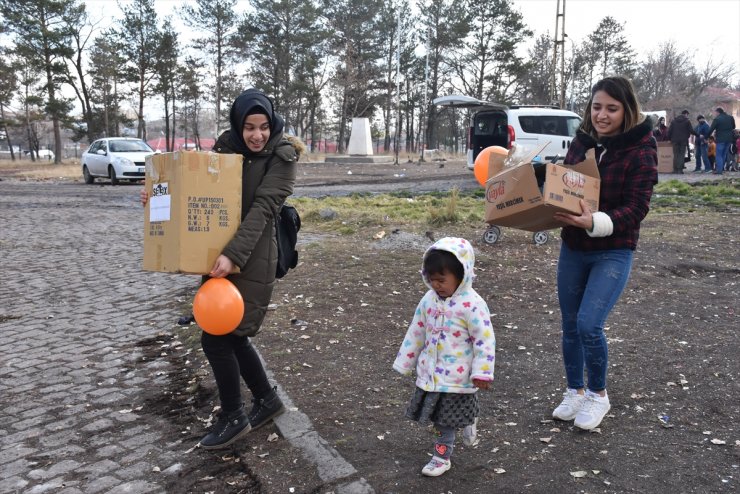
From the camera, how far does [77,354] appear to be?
16.9ft

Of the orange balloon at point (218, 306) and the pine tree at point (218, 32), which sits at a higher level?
the pine tree at point (218, 32)

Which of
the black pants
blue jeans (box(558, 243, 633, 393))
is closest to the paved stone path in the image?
the black pants

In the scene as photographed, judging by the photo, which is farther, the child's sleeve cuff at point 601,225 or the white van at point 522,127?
the white van at point 522,127

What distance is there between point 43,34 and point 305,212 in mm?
35754

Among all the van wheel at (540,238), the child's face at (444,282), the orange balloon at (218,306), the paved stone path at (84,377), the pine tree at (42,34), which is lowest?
the paved stone path at (84,377)

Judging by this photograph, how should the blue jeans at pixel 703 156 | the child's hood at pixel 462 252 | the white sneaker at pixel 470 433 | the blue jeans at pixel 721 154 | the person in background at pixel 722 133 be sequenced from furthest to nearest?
the blue jeans at pixel 703 156, the blue jeans at pixel 721 154, the person in background at pixel 722 133, the white sneaker at pixel 470 433, the child's hood at pixel 462 252

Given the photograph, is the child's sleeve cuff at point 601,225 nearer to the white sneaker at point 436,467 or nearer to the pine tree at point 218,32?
the white sneaker at point 436,467

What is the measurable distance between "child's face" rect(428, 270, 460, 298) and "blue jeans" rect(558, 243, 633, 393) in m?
0.84

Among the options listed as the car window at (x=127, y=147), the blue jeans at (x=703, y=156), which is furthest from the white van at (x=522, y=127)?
the car window at (x=127, y=147)

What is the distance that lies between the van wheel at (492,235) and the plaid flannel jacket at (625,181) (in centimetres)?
538

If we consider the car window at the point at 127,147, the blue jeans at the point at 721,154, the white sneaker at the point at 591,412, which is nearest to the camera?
the white sneaker at the point at 591,412

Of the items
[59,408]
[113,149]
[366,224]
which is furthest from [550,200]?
[113,149]

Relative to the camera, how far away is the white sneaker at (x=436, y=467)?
307 centimetres

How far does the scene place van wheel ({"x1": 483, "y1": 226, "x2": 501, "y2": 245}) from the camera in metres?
8.81
